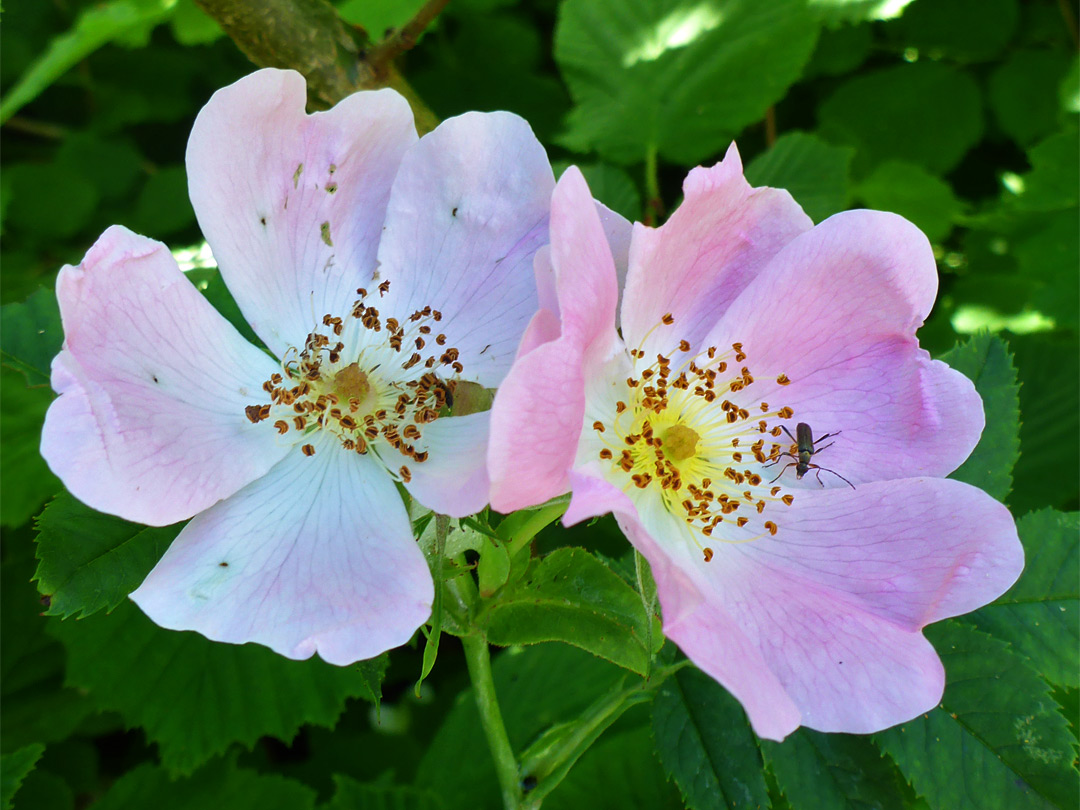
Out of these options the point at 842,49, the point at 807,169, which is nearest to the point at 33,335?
the point at 807,169

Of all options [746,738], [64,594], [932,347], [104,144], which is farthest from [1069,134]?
[104,144]

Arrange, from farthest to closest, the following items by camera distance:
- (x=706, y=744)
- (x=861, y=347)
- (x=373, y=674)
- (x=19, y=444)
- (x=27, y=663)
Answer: (x=27, y=663)
(x=19, y=444)
(x=706, y=744)
(x=861, y=347)
(x=373, y=674)

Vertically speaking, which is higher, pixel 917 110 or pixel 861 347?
pixel 861 347

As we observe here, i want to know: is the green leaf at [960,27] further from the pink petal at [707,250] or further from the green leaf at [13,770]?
the green leaf at [13,770]

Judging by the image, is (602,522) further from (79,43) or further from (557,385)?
(79,43)

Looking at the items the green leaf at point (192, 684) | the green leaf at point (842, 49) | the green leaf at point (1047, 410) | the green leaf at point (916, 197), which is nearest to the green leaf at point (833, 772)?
the green leaf at point (192, 684)

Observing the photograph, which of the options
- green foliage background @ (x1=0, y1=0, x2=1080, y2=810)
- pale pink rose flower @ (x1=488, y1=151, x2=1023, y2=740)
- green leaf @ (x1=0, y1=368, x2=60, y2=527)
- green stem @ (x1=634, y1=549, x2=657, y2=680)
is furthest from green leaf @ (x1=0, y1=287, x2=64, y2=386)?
green stem @ (x1=634, y1=549, x2=657, y2=680)

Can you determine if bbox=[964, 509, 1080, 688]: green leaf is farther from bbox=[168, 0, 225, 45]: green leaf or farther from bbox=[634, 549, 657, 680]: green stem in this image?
bbox=[168, 0, 225, 45]: green leaf
